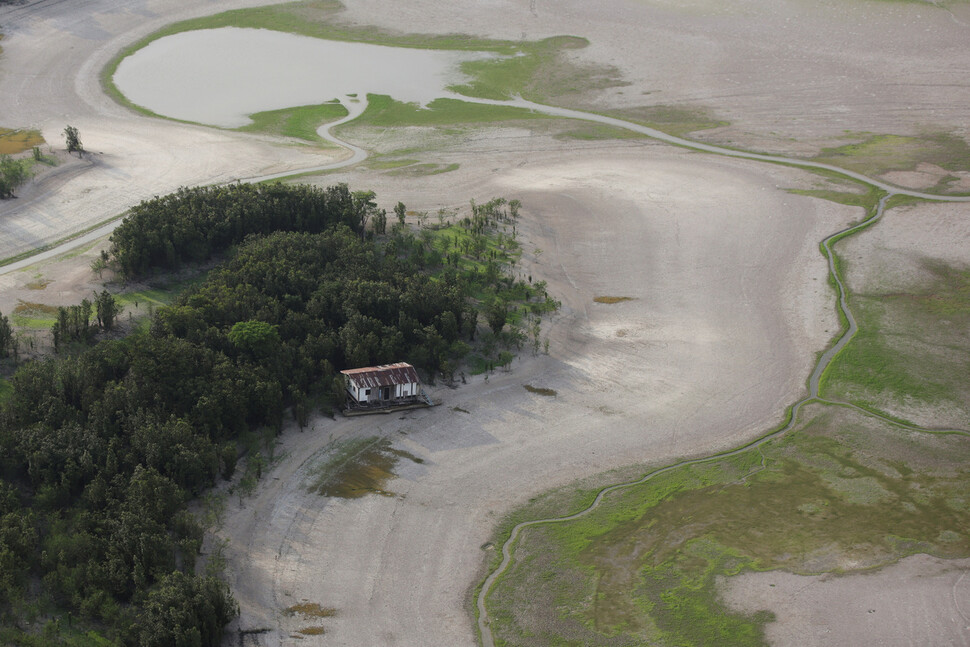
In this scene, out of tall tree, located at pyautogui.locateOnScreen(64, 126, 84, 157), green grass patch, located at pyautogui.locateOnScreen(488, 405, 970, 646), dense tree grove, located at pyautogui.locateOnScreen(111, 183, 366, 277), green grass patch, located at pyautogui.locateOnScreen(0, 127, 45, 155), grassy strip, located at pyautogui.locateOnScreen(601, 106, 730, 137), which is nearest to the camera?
green grass patch, located at pyautogui.locateOnScreen(488, 405, 970, 646)

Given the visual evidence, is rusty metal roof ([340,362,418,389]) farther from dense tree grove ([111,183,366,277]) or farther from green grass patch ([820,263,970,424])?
green grass patch ([820,263,970,424])

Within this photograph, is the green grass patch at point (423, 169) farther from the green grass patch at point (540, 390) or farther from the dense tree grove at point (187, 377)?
the green grass patch at point (540, 390)

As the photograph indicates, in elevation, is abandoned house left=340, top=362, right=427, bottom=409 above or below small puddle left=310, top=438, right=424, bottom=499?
above

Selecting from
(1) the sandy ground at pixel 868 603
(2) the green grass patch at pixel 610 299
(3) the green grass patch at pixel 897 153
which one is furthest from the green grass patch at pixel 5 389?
(3) the green grass patch at pixel 897 153

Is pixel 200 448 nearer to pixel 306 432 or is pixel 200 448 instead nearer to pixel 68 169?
pixel 306 432

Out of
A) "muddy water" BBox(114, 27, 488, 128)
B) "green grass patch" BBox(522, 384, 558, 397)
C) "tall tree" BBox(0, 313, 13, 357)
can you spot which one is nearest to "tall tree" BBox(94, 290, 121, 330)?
"tall tree" BBox(0, 313, 13, 357)

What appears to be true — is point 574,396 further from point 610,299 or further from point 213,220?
point 213,220
